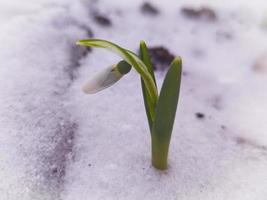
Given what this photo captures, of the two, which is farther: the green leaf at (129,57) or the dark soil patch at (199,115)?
the dark soil patch at (199,115)

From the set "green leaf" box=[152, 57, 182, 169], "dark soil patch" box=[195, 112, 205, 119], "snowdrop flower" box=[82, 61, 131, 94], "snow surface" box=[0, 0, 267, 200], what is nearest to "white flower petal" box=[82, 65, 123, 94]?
"snowdrop flower" box=[82, 61, 131, 94]

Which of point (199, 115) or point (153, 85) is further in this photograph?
point (199, 115)

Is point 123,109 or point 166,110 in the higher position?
point 166,110

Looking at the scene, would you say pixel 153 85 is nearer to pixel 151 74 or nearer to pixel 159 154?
pixel 151 74

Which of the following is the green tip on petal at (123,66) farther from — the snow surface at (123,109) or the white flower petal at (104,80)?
the snow surface at (123,109)

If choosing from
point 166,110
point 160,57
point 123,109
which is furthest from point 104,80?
point 160,57

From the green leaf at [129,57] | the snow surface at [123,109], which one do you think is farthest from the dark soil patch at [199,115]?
the green leaf at [129,57]
